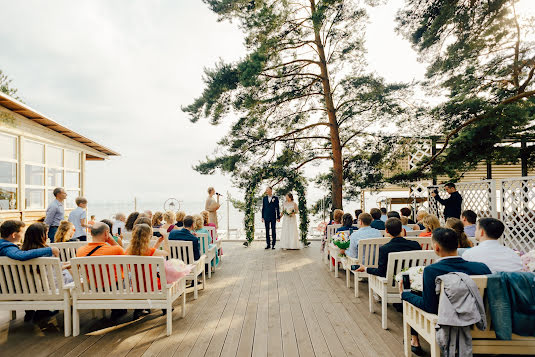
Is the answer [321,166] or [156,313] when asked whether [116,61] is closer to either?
[321,166]

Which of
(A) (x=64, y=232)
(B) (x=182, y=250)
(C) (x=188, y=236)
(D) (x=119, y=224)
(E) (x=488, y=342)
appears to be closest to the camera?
(E) (x=488, y=342)

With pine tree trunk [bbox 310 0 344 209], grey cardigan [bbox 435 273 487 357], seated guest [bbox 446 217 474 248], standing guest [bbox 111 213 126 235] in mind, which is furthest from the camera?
pine tree trunk [bbox 310 0 344 209]

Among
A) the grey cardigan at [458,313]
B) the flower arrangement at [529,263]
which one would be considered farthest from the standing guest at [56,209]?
the flower arrangement at [529,263]

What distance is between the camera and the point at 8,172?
676 centimetres

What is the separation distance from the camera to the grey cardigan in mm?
2029

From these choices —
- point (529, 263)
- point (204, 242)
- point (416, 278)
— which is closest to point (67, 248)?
point (204, 242)

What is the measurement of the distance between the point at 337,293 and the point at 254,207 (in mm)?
5263

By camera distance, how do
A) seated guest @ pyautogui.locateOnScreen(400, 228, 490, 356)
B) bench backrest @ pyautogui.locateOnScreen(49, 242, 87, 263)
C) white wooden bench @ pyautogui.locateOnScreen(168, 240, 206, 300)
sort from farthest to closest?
white wooden bench @ pyautogui.locateOnScreen(168, 240, 206, 300) → bench backrest @ pyautogui.locateOnScreen(49, 242, 87, 263) → seated guest @ pyautogui.locateOnScreen(400, 228, 490, 356)

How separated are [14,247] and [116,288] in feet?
3.50

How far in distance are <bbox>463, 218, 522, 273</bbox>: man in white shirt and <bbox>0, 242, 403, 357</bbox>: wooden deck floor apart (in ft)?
3.47

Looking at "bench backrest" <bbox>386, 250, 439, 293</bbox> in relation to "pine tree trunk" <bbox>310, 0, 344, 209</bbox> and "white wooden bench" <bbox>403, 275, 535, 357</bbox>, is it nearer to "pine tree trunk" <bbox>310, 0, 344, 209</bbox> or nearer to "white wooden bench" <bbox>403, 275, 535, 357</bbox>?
"white wooden bench" <bbox>403, 275, 535, 357</bbox>

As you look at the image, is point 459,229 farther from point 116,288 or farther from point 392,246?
point 116,288

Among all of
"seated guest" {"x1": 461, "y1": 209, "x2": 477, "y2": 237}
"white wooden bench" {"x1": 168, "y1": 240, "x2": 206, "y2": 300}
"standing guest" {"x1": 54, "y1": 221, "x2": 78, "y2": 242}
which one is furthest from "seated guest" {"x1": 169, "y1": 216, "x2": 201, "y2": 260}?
"seated guest" {"x1": 461, "y1": 209, "x2": 477, "y2": 237}

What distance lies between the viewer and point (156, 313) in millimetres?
3834
